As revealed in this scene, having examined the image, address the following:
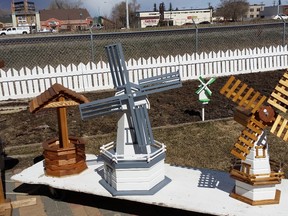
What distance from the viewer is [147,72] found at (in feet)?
38.9

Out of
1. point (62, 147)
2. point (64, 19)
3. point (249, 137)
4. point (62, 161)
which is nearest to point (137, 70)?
point (62, 147)

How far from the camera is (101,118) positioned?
892 centimetres

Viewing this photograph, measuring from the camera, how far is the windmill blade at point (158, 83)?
14.5 ft

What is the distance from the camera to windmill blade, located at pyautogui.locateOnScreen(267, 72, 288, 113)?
154 inches

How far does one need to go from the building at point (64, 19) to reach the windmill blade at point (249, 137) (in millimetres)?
76780

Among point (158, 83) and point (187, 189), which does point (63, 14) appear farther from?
point (187, 189)

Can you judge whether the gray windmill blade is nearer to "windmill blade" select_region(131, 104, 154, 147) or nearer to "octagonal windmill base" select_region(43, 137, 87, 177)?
"windmill blade" select_region(131, 104, 154, 147)

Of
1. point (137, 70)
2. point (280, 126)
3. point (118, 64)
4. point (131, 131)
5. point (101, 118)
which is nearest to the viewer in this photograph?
point (280, 126)

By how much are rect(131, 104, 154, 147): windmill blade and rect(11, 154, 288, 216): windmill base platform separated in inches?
28.3

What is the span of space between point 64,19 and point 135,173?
83.1 meters

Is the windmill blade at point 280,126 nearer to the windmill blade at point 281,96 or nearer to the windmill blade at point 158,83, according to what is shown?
the windmill blade at point 281,96

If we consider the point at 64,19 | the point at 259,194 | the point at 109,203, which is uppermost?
the point at 64,19

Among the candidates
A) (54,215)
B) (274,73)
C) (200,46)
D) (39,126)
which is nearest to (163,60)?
(274,73)

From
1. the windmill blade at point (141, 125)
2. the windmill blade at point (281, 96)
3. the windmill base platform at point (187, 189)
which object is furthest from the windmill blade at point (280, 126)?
the windmill blade at point (141, 125)
